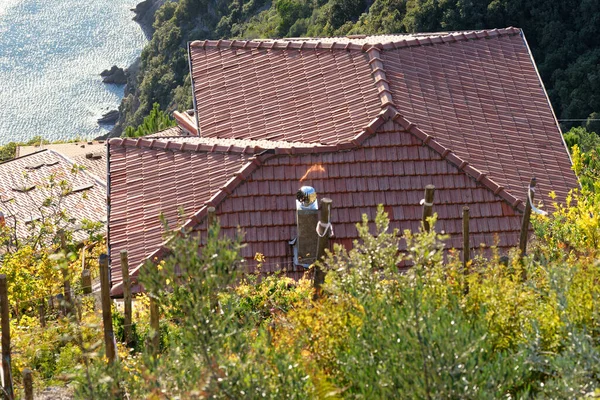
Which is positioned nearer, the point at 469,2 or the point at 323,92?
the point at 323,92

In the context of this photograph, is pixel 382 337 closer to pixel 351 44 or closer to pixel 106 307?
pixel 106 307

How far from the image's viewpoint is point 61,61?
91000 millimetres

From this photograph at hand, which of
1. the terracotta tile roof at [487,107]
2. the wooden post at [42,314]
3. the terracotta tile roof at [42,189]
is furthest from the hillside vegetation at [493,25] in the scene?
the wooden post at [42,314]

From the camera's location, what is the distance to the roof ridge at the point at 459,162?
14.3 meters

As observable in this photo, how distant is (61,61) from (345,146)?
8060 cm

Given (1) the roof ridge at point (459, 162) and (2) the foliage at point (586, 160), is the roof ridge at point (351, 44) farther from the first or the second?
(2) the foliage at point (586, 160)

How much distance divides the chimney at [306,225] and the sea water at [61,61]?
62815mm

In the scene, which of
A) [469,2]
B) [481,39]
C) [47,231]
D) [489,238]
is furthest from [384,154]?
[469,2]

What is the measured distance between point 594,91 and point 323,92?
2847 centimetres

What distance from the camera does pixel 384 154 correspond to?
14.6 metres

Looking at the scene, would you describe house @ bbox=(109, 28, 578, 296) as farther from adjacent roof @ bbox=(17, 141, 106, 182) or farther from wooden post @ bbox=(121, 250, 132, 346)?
adjacent roof @ bbox=(17, 141, 106, 182)

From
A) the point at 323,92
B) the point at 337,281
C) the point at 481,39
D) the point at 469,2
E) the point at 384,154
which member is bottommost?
the point at 337,281

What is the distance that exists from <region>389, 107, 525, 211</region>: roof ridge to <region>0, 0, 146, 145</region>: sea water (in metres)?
61.9

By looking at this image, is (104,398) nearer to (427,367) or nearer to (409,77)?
(427,367)
